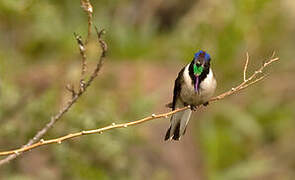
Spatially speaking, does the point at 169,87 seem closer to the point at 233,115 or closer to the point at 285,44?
the point at 233,115

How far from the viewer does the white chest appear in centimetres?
302

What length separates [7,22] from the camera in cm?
766

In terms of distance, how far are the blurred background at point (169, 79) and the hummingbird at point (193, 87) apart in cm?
287

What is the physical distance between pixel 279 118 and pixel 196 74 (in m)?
6.30

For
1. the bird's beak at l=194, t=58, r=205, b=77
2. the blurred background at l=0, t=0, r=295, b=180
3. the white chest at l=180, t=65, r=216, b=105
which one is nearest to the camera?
the bird's beak at l=194, t=58, r=205, b=77

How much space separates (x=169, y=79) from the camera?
8977 millimetres

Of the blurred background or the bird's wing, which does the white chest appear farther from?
the blurred background

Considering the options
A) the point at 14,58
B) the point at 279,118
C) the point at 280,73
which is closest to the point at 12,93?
the point at 14,58

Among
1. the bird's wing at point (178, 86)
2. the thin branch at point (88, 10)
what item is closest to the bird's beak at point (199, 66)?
the bird's wing at point (178, 86)

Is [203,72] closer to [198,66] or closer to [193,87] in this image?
[198,66]

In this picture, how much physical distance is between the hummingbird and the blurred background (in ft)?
9.43

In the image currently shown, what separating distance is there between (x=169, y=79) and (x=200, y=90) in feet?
19.2

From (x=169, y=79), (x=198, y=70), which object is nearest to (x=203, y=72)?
(x=198, y=70)

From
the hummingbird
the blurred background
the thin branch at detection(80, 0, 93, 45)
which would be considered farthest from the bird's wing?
the blurred background
